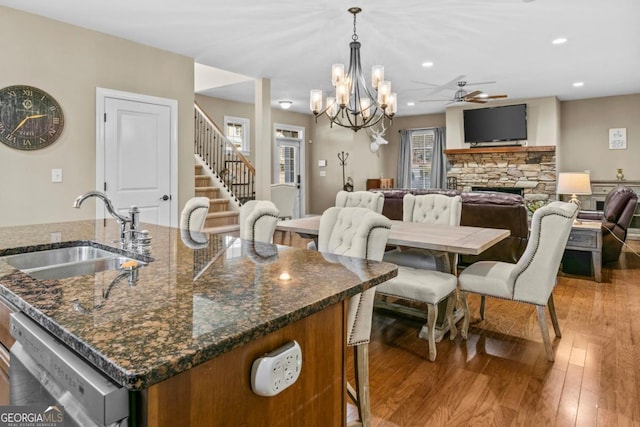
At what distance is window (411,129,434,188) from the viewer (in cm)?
976

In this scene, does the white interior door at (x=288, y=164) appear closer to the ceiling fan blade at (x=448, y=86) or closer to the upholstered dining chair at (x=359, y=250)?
the ceiling fan blade at (x=448, y=86)

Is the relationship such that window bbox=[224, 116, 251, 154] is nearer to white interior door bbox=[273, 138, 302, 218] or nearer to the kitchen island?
white interior door bbox=[273, 138, 302, 218]

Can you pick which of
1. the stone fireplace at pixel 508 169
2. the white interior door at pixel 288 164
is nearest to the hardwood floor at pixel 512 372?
the stone fireplace at pixel 508 169

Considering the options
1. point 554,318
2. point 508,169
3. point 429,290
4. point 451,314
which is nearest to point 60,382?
point 429,290

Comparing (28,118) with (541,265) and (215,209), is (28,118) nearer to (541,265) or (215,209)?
(215,209)

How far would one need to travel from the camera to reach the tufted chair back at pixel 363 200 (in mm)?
4219

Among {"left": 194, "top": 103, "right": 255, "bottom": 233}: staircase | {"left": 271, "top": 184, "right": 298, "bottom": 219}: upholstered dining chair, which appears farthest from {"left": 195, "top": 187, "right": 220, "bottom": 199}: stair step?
{"left": 271, "top": 184, "right": 298, "bottom": 219}: upholstered dining chair

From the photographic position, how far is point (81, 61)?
396 centimetres

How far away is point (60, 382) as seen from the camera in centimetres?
75

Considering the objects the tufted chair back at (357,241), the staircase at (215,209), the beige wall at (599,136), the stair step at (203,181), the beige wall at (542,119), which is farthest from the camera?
the beige wall at (542,119)

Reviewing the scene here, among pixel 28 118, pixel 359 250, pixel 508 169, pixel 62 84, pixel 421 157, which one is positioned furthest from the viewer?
pixel 421 157

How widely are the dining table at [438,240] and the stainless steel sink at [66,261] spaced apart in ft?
5.74

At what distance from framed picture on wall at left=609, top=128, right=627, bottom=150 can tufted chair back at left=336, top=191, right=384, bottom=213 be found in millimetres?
5939

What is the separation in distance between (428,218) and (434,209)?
106 millimetres
